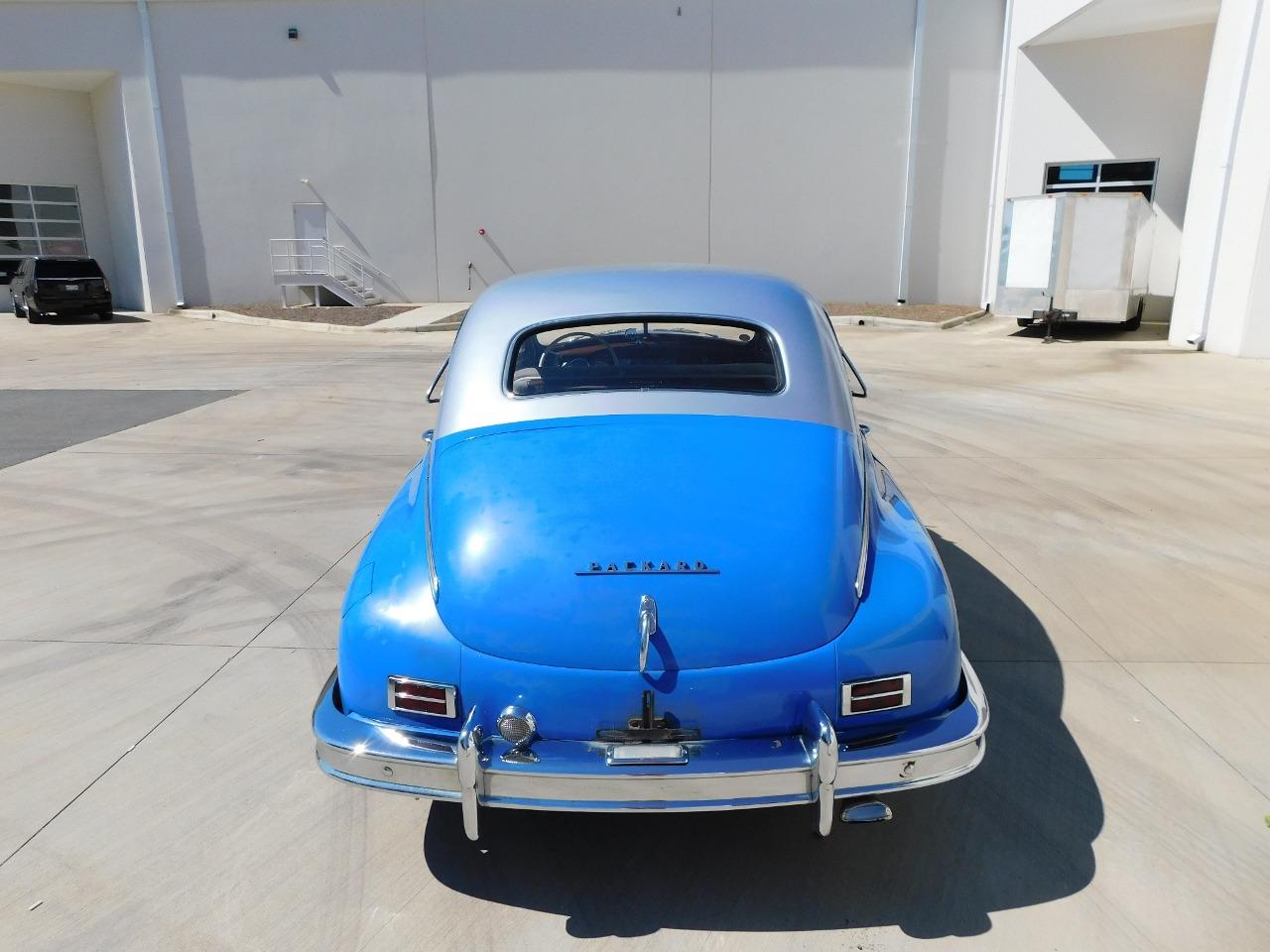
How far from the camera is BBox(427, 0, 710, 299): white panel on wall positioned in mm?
22203

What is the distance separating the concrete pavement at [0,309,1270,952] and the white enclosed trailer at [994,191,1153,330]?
9363 millimetres

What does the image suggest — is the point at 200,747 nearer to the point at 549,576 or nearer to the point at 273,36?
the point at 549,576

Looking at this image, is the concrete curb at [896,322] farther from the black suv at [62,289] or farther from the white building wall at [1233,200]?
the black suv at [62,289]

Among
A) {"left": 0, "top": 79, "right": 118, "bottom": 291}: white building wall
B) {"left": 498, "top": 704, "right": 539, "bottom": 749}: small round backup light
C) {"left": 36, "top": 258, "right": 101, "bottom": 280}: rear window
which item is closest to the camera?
{"left": 498, "top": 704, "right": 539, "bottom": 749}: small round backup light

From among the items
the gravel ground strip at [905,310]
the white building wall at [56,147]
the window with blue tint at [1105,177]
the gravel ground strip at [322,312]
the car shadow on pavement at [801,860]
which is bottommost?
the car shadow on pavement at [801,860]

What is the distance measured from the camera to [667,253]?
76.6 ft

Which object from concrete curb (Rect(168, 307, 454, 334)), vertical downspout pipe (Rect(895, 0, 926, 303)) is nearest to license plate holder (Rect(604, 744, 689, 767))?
concrete curb (Rect(168, 307, 454, 334))

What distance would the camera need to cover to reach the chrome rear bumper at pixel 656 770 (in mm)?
2342

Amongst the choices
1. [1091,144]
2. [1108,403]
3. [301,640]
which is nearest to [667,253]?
[1091,144]

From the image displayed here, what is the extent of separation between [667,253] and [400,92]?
25.1ft

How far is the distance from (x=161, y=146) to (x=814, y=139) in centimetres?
1623

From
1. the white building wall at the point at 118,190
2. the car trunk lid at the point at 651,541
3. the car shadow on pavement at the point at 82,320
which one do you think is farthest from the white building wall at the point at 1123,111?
the white building wall at the point at 118,190

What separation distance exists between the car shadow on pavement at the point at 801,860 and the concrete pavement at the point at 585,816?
0.01m

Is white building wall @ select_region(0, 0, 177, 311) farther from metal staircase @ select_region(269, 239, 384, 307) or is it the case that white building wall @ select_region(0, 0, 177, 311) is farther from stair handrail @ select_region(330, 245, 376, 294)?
stair handrail @ select_region(330, 245, 376, 294)
